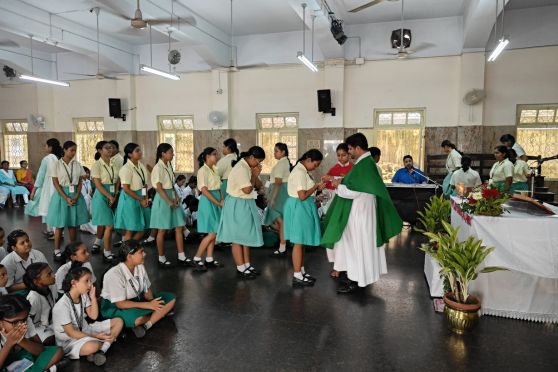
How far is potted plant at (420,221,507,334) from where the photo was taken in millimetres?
3049

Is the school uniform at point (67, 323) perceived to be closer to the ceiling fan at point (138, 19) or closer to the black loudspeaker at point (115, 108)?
the ceiling fan at point (138, 19)

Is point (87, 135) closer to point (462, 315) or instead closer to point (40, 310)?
point (40, 310)

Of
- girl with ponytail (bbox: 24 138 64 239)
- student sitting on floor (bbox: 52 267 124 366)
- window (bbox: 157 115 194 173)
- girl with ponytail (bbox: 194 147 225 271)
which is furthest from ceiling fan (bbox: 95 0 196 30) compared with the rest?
student sitting on floor (bbox: 52 267 124 366)

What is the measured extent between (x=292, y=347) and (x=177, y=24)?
7.14 m

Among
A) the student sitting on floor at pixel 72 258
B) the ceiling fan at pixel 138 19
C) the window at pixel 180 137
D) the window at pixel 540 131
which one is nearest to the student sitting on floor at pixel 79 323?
the student sitting on floor at pixel 72 258

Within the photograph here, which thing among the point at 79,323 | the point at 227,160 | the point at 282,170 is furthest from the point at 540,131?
the point at 79,323

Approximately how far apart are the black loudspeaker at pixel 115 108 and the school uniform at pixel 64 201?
635 cm

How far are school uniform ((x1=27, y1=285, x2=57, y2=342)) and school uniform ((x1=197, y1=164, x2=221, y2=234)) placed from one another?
1974mm

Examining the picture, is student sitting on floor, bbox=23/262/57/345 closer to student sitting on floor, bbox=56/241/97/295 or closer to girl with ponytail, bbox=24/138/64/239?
student sitting on floor, bbox=56/241/97/295

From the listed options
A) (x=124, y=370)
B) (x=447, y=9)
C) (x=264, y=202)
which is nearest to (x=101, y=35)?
(x=264, y=202)

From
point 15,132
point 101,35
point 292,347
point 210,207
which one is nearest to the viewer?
point 292,347

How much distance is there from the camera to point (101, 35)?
388 inches

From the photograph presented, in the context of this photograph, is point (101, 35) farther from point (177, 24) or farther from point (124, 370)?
point (124, 370)

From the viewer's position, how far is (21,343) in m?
2.40
